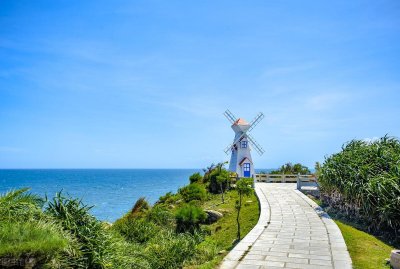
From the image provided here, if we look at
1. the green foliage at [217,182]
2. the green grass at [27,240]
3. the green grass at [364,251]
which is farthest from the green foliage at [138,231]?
the green foliage at [217,182]

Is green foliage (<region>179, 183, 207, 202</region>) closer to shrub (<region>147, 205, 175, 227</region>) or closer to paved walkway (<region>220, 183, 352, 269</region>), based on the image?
shrub (<region>147, 205, 175, 227</region>)

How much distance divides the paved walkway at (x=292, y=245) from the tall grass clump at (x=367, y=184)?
1679 millimetres

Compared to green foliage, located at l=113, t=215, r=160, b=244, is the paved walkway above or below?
above

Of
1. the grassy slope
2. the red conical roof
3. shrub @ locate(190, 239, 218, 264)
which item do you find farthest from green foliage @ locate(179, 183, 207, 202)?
shrub @ locate(190, 239, 218, 264)

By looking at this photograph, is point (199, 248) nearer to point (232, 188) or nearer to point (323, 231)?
point (323, 231)

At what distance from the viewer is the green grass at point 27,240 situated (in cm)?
511

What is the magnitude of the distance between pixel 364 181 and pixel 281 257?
29.0ft

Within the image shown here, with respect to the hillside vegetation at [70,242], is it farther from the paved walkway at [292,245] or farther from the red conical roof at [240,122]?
the red conical roof at [240,122]

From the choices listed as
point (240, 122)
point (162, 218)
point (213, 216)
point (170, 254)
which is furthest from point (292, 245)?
point (240, 122)

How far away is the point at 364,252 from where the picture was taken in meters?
9.16

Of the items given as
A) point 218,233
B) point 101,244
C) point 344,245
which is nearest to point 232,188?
point 218,233

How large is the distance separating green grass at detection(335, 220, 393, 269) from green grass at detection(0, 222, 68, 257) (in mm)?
6400

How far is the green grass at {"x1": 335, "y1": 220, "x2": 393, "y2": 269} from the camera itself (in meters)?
8.05

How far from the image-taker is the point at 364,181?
15.1 meters
